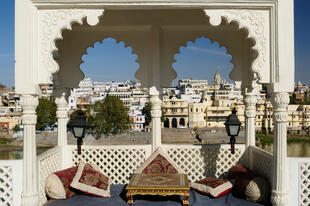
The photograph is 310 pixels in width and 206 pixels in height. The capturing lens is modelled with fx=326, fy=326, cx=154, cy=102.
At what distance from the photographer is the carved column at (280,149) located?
331 cm

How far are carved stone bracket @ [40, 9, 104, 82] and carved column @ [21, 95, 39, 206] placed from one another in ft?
1.13

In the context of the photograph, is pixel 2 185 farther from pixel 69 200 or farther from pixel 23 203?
pixel 69 200

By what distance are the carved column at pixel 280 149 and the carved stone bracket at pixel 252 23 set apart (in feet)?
1.16

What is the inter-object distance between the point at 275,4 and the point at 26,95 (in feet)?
8.84

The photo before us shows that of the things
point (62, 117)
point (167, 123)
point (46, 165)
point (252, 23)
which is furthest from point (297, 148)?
point (46, 165)

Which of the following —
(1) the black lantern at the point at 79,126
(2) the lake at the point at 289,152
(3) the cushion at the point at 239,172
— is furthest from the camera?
(2) the lake at the point at 289,152

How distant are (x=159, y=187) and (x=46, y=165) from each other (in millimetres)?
1427

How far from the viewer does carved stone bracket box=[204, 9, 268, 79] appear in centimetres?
333

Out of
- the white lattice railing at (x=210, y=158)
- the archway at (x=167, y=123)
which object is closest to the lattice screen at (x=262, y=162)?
the white lattice railing at (x=210, y=158)

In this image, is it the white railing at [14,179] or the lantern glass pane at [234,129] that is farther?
the lantern glass pane at [234,129]

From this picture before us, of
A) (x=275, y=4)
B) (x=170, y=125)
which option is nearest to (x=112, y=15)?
(x=275, y=4)

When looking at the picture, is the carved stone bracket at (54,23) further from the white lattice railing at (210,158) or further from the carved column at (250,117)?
the carved column at (250,117)

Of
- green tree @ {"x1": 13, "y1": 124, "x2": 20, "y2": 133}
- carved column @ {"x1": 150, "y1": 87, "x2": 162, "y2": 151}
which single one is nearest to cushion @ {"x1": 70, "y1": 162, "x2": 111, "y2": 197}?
carved column @ {"x1": 150, "y1": 87, "x2": 162, "y2": 151}

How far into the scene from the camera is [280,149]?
10.9ft
